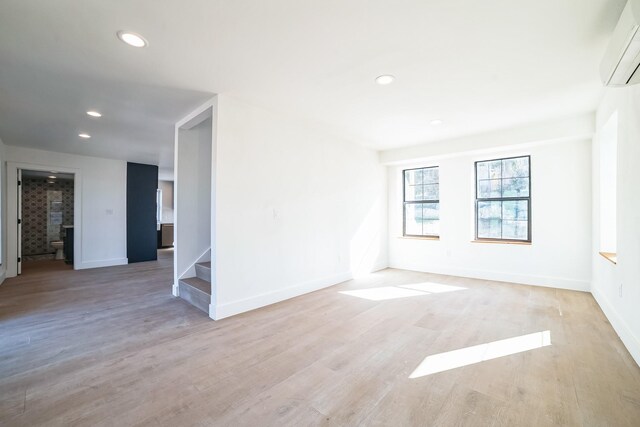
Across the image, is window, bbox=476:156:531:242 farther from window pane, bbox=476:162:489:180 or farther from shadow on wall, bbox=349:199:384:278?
shadow on wall, bbox=349:199:384:278

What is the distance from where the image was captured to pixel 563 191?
13.5 ft

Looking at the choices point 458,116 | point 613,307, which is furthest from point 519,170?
point 613,307

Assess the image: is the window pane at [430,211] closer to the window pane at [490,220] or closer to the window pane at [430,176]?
the window pane at [430,176]

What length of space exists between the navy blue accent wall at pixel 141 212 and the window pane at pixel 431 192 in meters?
6.34

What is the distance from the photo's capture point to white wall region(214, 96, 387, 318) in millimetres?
3139

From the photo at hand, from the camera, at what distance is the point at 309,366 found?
Answer: 6.83ft

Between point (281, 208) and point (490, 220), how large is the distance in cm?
370

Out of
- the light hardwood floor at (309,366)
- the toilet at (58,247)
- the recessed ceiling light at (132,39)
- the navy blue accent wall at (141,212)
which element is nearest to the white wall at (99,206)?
the navy blue accent wall at (141,212)

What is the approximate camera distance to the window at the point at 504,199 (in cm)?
455

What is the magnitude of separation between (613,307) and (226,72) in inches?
174

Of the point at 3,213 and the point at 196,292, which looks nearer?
the point at 196,292

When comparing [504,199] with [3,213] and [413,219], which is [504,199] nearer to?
[413,219]

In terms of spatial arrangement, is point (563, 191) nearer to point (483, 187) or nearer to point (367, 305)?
point (483, 187)

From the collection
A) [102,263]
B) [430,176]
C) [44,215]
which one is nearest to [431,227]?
[430,176]
